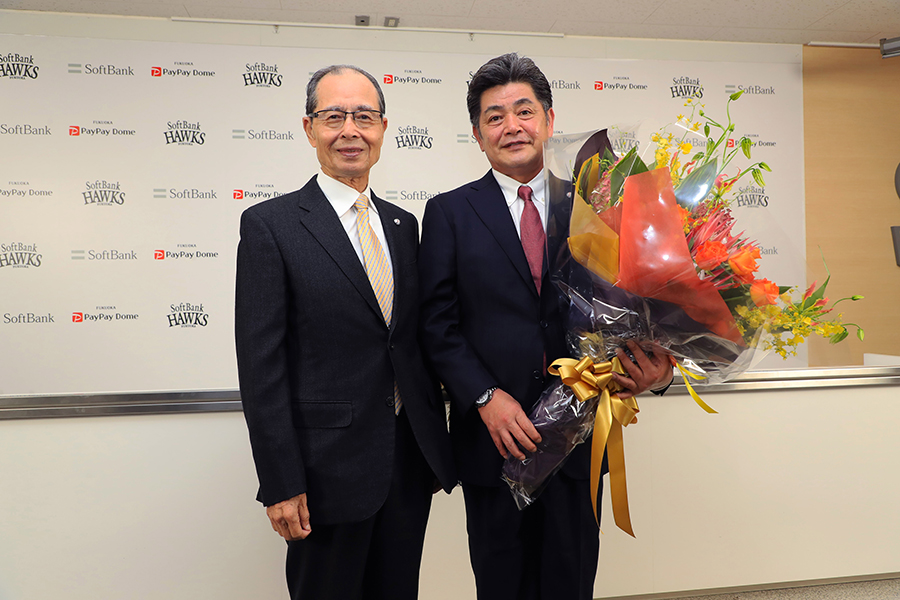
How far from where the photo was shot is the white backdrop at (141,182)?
2.78 meters

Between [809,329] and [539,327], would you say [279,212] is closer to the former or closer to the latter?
[539,327]

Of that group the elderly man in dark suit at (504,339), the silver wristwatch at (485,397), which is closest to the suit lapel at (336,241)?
the elderly man in dark suit at (504,339)

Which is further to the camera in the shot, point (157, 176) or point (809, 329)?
point (157, 176)

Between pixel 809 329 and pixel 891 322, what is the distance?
3.19 metres

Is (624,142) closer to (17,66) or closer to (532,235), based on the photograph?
(532,235)

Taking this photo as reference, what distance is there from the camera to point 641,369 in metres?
1.17

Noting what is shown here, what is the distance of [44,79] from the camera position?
2.79 meters

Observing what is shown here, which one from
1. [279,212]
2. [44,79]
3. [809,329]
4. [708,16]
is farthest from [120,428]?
[708,16]

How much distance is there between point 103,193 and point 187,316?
0.80 m

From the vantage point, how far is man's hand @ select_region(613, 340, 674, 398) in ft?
3.78

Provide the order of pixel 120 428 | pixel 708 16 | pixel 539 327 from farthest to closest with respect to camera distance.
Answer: pixel 708 16 → pixel 120 428 → pixel 539 327

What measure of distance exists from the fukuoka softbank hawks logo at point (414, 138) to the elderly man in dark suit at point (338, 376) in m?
1.75

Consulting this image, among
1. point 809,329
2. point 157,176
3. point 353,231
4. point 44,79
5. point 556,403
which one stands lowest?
point 556,403

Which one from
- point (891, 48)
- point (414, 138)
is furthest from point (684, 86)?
point (414, 138)
